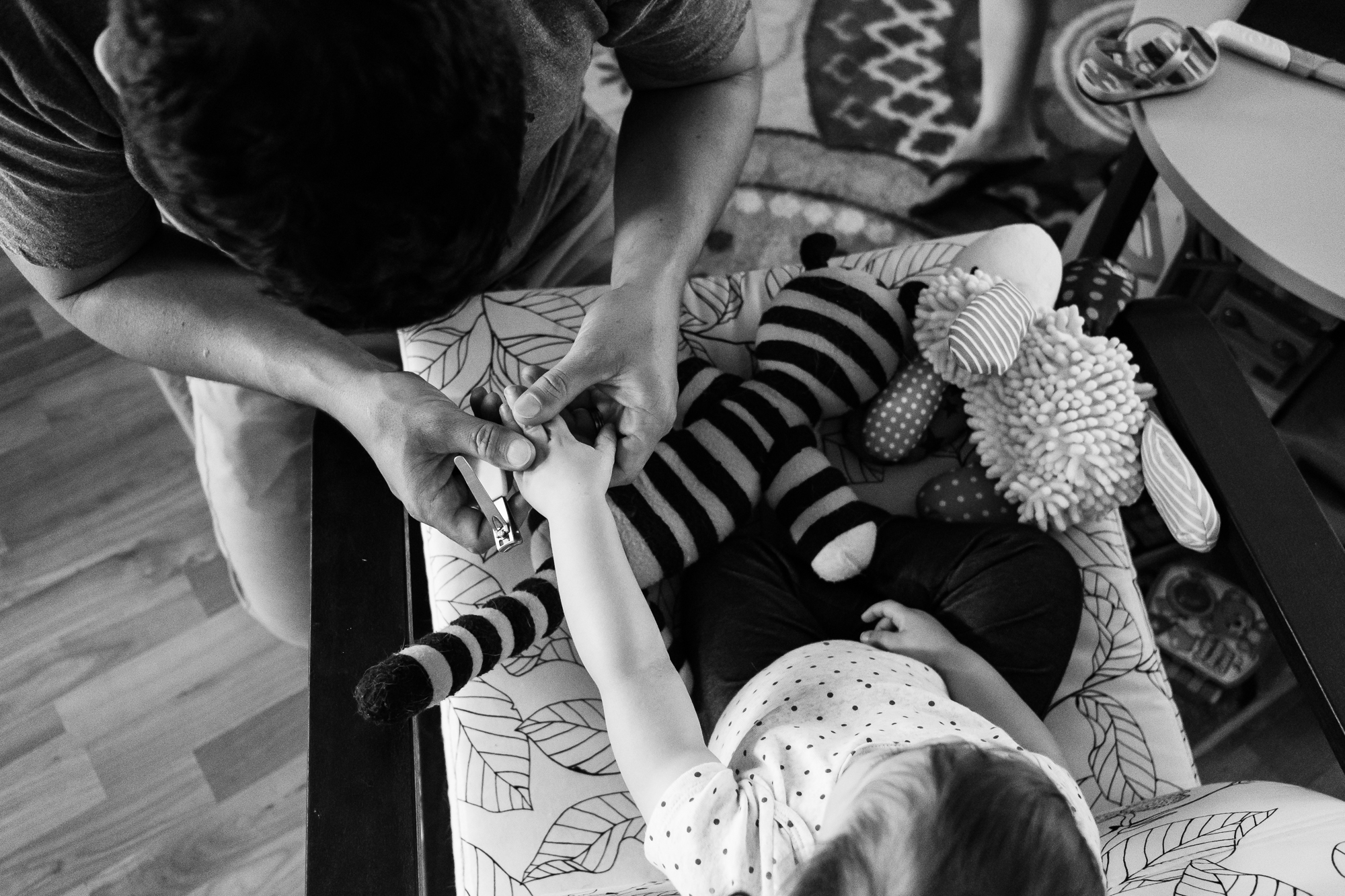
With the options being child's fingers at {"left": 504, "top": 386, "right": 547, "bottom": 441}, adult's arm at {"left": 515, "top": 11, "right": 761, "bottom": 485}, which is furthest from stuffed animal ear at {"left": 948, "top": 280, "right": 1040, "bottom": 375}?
child's fingers at {"left": 504, "top": 386, "right": 547, "bottom": 441}

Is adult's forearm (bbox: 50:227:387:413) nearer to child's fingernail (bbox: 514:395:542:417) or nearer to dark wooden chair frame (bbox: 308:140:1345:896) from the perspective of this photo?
dark wooden chair frame (bbox: 308:140:1345:896)

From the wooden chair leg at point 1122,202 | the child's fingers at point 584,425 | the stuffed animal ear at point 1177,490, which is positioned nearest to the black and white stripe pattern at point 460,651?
the child's fingers at point 584,425

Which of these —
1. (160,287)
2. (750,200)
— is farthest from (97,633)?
(750,200)

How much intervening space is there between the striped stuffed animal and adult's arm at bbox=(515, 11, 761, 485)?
0.06 m

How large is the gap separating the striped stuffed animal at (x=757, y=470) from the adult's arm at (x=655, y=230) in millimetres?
62

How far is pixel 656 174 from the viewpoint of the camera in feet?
2.87

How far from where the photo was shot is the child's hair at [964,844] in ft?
1.86

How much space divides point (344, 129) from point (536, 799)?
0.51 metres

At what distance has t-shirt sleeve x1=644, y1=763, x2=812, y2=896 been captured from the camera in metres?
0.62

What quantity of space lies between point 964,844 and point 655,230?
536 millimetres

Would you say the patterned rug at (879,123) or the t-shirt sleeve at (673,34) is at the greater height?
the t-shirt sleeve at (673,34)

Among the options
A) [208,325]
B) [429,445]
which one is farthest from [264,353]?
[429,445]

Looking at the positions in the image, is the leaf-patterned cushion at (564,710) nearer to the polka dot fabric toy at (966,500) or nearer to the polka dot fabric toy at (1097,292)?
the polka dot fabric toy at (966,500)

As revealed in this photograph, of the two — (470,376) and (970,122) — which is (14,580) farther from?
(970,122)
